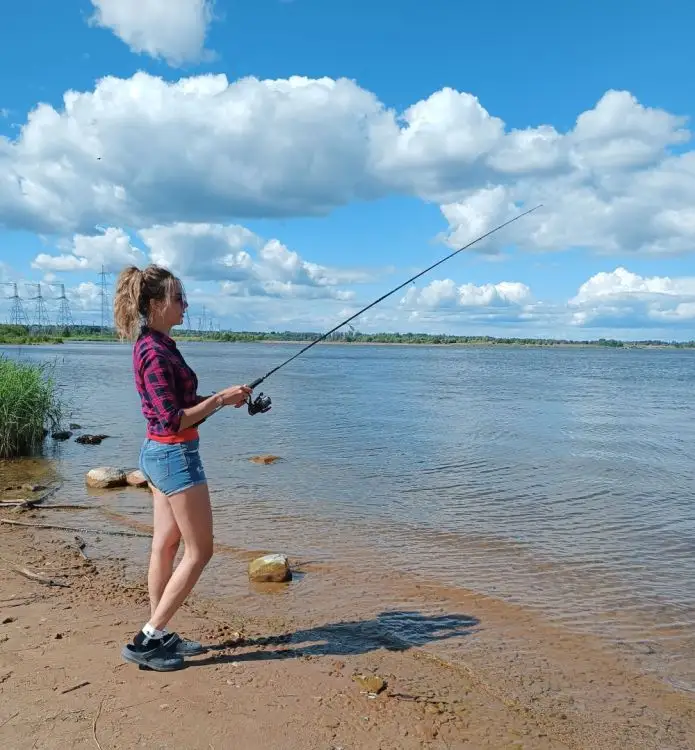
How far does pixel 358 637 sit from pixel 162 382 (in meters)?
2.99

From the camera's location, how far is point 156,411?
4188 millimetres

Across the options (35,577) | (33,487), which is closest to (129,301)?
(35,577)

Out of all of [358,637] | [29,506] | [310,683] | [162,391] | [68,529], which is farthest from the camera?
[29,506]

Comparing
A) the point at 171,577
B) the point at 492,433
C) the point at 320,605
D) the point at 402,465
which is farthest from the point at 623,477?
the point at 171,577

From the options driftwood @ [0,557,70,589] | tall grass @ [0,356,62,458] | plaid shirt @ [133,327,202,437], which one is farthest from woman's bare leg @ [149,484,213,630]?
tall grass @ [0,356,62,458]

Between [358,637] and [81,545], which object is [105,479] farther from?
[358,637]

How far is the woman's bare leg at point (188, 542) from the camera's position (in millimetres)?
4312

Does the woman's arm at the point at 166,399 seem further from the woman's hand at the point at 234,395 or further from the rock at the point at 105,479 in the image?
the rock at the point at 105,479

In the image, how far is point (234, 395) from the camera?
439 cm

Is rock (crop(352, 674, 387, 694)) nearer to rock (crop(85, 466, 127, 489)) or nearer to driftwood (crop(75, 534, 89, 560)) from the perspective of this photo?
driftwood (crop(75, 534, 89, 560))

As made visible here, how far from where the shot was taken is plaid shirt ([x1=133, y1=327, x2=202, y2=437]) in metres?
4.17

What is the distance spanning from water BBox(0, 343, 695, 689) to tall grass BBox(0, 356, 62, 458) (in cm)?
85

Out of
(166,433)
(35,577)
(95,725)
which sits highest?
(166,433)

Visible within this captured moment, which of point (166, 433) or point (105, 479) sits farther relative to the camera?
point (105, 479)
